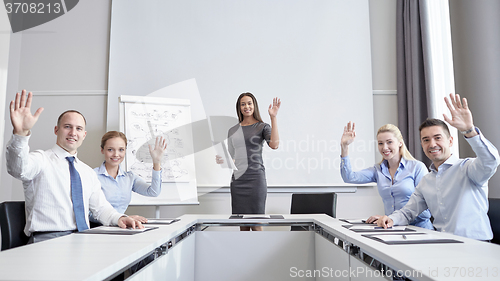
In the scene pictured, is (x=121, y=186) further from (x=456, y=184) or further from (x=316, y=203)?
(x=456, y=184)

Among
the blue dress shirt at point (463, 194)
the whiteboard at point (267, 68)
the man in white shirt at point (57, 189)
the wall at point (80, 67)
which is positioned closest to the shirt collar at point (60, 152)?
the man in white shirt at point (57, 189)

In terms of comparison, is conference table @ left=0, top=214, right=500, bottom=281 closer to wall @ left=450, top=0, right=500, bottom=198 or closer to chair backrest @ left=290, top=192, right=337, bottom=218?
chair backrest @ left=290, top=192, right=337, bottom=218

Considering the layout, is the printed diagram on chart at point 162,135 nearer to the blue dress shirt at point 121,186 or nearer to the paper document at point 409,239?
the blue dress shirt at point 121,186

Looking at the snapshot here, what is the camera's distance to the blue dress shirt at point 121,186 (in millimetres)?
2412

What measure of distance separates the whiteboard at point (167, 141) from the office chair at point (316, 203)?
1072 millimetres

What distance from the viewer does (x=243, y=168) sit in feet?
10.2

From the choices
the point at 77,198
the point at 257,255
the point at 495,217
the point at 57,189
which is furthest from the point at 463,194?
the point at 57,189

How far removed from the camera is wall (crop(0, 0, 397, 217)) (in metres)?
4.02

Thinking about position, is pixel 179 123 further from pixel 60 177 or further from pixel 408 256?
pixel 408 256

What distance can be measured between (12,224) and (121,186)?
2.43 feet

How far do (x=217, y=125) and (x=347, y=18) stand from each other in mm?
1959

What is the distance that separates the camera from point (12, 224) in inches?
72.5

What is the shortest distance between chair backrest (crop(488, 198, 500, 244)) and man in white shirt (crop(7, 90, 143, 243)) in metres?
1.83

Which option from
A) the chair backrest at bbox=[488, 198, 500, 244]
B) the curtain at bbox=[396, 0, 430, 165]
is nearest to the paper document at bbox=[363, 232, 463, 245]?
the chair backrest at bbox=[488, 198, 500, 244]
